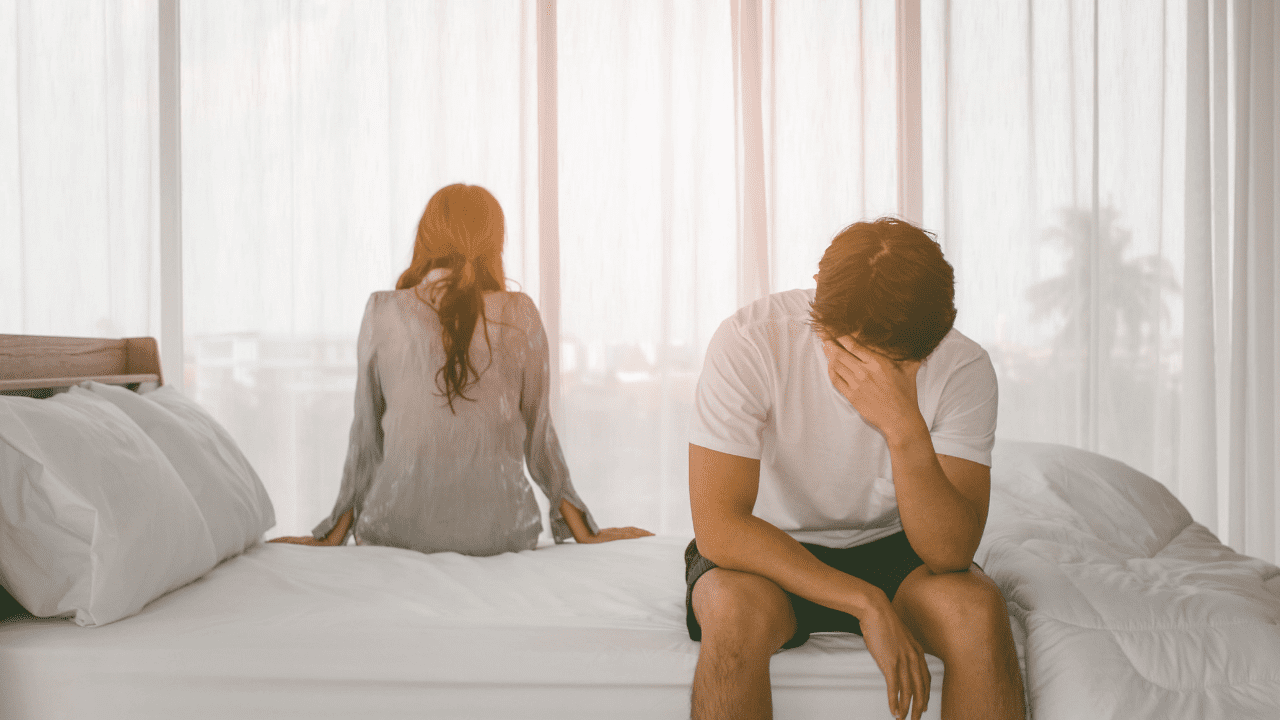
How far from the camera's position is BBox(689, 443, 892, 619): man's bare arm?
3.55 feet

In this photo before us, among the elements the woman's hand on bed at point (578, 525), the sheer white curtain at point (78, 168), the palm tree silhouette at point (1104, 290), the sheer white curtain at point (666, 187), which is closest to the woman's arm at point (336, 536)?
the woman's hand on bed at point (578, 525)

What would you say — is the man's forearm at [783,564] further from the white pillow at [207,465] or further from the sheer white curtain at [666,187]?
the sheer white curtain at [666,187]

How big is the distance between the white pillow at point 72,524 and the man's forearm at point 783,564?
2.73 feet

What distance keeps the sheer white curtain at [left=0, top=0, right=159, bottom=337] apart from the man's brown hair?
8.36 feet

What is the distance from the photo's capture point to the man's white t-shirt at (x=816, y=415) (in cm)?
121

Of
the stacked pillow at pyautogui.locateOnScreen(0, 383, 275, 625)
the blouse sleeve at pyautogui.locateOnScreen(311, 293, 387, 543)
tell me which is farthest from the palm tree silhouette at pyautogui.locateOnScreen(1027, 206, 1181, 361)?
the stacked pillow at pyautogui.locateOnScreen(0, 383, 275, 625)

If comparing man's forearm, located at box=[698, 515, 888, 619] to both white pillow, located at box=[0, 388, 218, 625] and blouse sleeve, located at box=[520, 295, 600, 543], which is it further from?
white pillow, located at box=[0, 388, 218, 625]

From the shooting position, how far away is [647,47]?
2.84m

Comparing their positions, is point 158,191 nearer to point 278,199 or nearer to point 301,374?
point 278,199

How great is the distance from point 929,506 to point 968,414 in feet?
0.59

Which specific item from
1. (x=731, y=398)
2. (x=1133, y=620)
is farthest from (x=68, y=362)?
(x=1133, y=620)

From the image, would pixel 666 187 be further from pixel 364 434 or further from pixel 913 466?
pixel 913 466

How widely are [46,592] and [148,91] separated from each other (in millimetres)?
2176

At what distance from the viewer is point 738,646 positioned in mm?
1039
